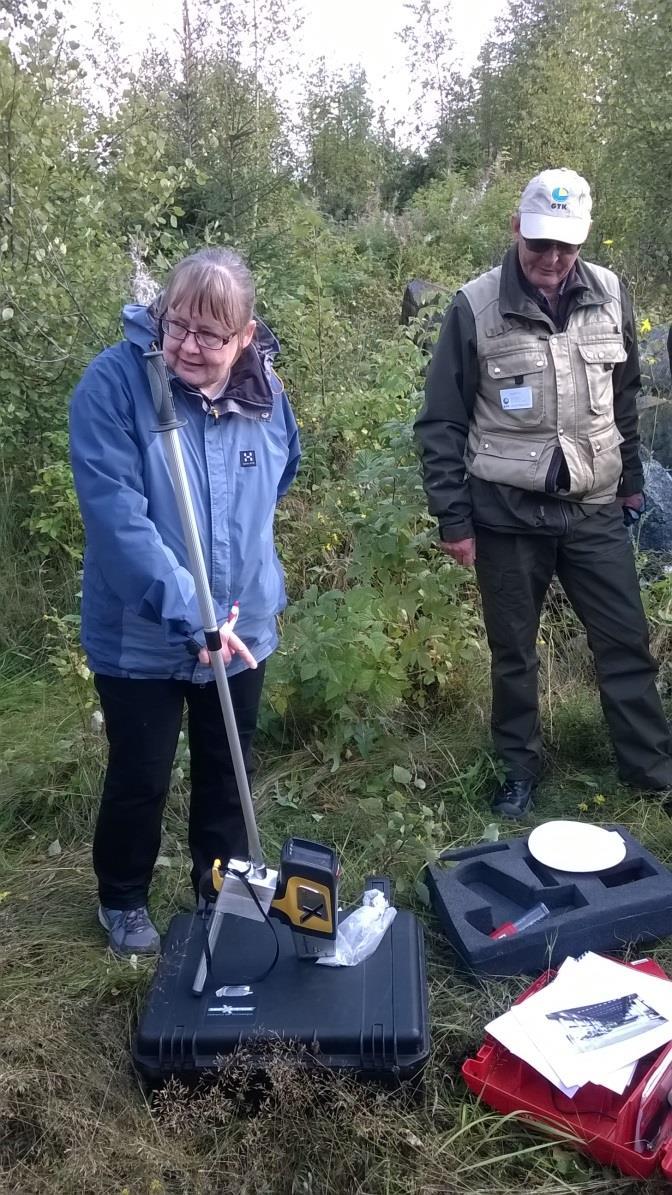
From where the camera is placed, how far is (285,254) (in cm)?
741

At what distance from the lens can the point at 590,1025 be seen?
222 cm

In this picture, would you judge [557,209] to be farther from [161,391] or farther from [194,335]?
[161,391]

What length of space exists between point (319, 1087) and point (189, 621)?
1107 mm

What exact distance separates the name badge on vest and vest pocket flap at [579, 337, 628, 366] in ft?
0.76

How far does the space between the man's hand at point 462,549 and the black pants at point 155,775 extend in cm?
97

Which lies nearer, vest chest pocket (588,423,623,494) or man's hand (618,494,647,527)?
vest chest pocket (588,423,623,494)

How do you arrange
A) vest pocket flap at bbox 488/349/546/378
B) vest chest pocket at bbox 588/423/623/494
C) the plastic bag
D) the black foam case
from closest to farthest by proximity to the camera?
1. the plastic bag
2. the black foam case
3. vest pocket flap at bbox 488/349/546/378
4. vest chest pocket at bbox 588/423/623/494

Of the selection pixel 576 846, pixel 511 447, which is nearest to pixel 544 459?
pixel 511 447

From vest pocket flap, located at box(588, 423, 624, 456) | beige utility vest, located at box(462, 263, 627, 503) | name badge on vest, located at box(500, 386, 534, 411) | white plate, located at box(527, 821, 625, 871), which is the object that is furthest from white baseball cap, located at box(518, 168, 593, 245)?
white plate, located at box(527, 821, 625, 871)

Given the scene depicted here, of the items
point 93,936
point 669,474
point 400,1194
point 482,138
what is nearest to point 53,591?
point 93,936

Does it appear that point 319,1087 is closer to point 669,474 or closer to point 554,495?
point 554,495

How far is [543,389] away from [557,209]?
1.85 ft

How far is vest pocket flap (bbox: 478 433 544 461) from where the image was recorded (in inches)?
123

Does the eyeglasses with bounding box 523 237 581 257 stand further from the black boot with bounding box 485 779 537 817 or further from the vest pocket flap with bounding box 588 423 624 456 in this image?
the black boot with bounding box 485 779 537 817
